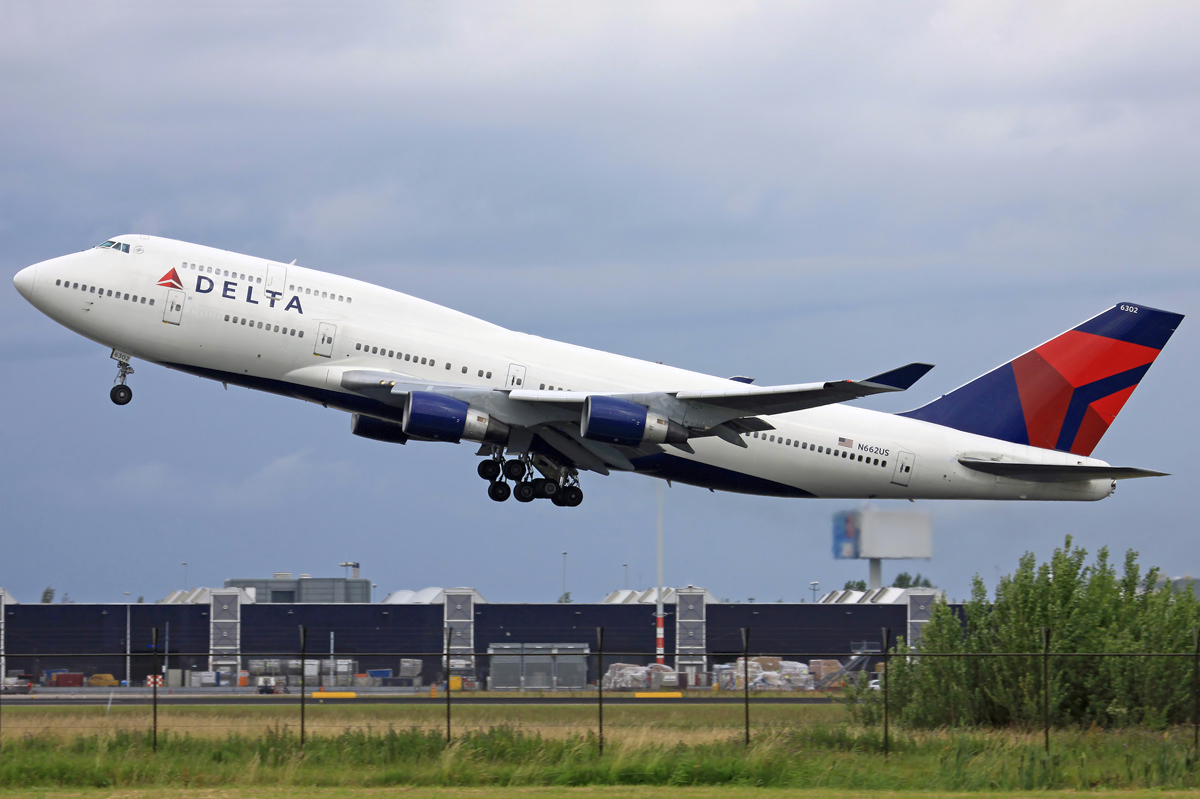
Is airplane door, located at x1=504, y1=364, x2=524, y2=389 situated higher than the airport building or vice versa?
airplane door, located at x1=504, y1=364, x2=524, y2=389

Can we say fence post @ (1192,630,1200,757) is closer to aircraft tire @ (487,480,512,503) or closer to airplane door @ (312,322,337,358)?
aircraft tire @ (487,480,512,503)

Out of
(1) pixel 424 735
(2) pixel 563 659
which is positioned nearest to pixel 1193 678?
(1) pixel 424 735

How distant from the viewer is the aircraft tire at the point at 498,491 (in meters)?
37.9

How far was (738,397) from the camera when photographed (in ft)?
110

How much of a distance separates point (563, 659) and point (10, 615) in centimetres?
2965

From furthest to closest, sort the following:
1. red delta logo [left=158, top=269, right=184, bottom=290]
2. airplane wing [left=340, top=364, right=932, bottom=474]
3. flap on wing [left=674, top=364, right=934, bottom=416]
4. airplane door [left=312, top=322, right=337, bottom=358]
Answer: airplane door [left=312, top=322, right=337, bottom=358]
red delta logo [left=158, top=269, right=184, bottom=290]
airplane wing [left=340, top=364, right=932, bottom=474]
flap on wing [left=674, top=364, right=934, bottom=416]

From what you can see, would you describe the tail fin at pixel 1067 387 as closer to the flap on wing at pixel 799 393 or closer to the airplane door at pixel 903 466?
the airplane door at pixel 903 466

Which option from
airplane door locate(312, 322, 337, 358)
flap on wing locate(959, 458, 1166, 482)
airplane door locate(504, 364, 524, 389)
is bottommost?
flap on wing locate(959, 458, 1166, 482)

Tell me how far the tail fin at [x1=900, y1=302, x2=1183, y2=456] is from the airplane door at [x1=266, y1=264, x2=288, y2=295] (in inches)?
765

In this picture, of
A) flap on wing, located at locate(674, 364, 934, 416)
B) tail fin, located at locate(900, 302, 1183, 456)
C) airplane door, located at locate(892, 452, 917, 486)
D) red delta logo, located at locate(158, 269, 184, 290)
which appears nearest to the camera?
flap on wing, located at locate(674, 364, 934, 416)

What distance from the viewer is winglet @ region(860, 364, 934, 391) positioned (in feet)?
97.3

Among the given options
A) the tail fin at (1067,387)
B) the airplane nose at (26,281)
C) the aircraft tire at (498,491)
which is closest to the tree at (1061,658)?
the tail fin at (1067,387)

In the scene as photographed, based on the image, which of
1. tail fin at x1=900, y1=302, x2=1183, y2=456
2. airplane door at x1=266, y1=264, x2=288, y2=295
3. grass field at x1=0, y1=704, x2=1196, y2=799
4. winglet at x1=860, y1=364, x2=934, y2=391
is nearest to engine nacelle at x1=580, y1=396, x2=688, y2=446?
winglet at x1=860, y1=364, x2=934, y2=391

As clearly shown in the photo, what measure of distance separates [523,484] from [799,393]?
9329mm
